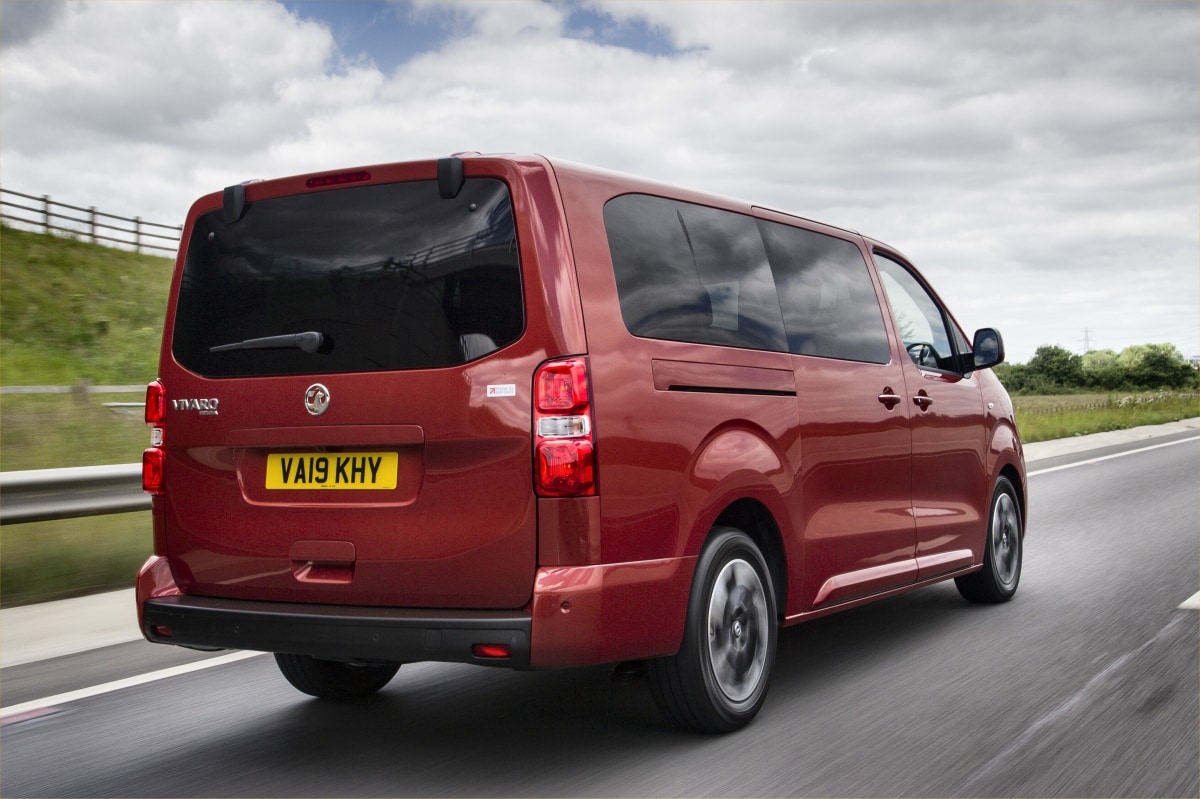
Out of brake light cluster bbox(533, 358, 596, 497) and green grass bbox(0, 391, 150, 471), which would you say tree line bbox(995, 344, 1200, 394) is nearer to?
green grass bbox(0, 391, 150, 471)

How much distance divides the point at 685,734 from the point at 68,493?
4.45 metres

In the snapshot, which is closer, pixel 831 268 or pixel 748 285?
pixel 748 285

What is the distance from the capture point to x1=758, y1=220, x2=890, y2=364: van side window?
5062 mm

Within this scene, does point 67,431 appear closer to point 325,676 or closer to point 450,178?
point 325,676

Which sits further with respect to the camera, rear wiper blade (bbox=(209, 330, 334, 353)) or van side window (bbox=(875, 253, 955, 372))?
van side window (bbox=(875, 253, 955, 372))

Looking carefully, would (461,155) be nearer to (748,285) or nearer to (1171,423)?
(748,285)

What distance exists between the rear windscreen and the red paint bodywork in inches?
2.2

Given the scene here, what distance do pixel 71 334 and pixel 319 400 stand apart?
17860mm

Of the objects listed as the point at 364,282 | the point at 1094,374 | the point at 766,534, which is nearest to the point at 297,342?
the point at 364,282

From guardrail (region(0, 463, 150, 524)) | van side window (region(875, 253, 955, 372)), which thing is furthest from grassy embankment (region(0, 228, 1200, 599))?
van side window (region(875, 253, 955, 372))

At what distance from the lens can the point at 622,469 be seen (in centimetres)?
387

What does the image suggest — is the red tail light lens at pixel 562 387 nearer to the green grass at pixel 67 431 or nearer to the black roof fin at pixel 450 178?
the black roof fin at pixel 450 178

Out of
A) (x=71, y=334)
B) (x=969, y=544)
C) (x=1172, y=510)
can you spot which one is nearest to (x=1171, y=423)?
(x=1172, y=510)

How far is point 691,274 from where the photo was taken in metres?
4.45
